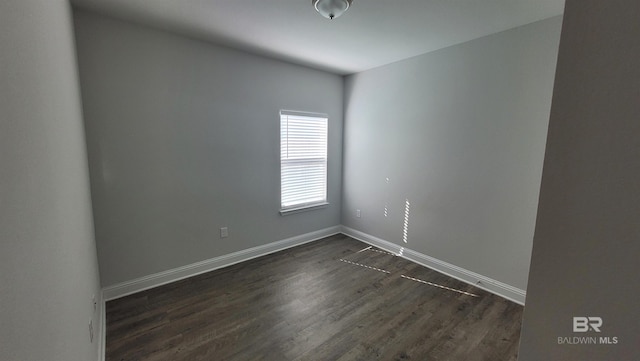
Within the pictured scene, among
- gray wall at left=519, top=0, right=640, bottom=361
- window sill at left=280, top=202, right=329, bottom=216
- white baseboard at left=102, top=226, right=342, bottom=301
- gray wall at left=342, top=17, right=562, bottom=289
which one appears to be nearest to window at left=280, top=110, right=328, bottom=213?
window sill at left=280, top=202, right=329, bottom=216

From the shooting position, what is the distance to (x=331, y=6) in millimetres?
1898

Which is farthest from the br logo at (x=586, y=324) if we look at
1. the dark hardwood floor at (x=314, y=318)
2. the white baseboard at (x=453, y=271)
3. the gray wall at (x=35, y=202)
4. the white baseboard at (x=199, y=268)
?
the white baseboard at (x=199, y=268)

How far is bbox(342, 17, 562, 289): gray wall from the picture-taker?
7.75 ft

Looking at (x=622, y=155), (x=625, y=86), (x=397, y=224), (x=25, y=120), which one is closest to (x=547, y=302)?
(x=622, y=155)

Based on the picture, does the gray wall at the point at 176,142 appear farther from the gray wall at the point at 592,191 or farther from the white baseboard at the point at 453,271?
the gray wall at the point at 592,191

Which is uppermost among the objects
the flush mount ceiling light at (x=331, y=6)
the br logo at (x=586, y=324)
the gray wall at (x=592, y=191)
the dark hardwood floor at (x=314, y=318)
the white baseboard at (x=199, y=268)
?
the flush mount ceiling light at (x=331, y=6)

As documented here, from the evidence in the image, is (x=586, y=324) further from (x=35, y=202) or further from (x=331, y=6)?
(x=331, y=6)

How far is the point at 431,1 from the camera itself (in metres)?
1.94

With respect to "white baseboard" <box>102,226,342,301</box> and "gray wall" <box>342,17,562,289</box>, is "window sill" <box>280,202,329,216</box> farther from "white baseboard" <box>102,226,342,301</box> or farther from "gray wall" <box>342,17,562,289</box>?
"gray wall" <box>342,17,562,289</box>

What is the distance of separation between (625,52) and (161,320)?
2959 millimetres

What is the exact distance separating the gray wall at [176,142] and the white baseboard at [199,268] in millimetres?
72

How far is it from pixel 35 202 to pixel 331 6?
78.6 inches

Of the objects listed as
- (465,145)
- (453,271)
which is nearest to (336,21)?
(465,145)

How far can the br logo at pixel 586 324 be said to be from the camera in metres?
0.59
